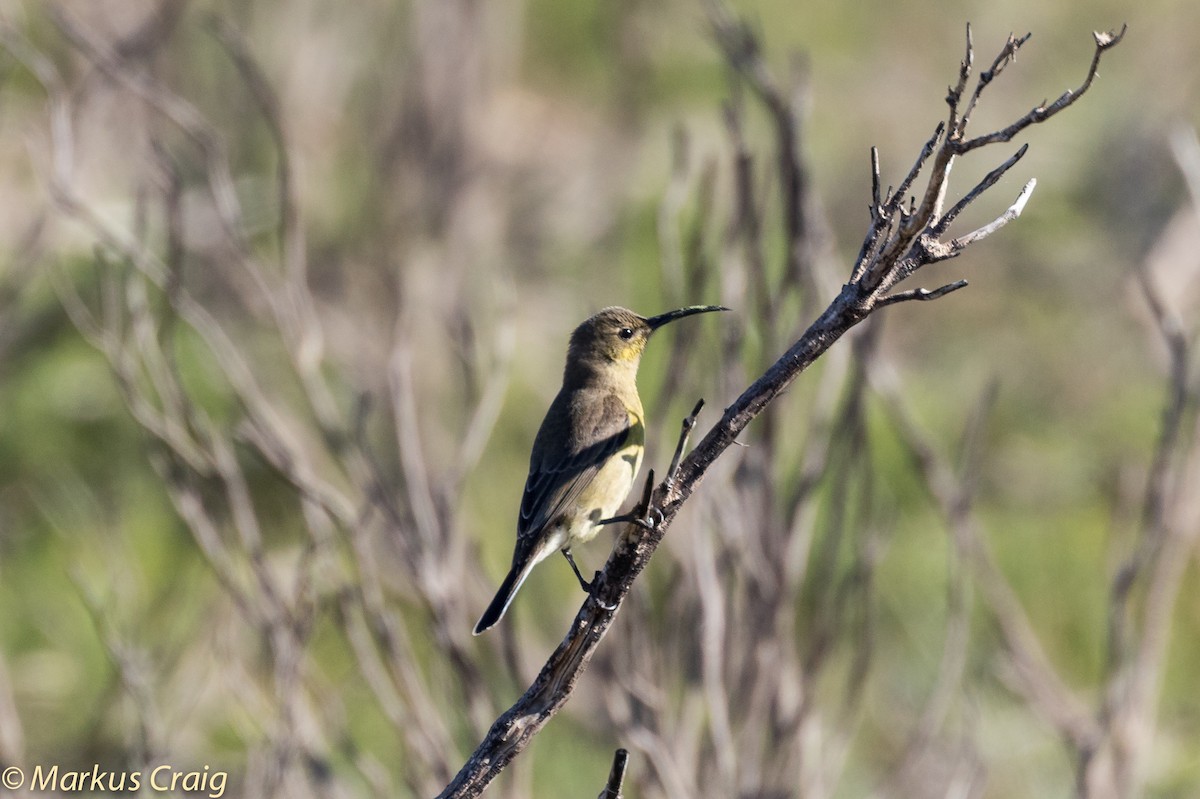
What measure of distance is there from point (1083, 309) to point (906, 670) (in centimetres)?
330

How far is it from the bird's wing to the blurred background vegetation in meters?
0.18

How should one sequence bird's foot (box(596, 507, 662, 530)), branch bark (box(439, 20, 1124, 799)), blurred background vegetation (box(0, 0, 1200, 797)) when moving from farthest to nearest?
blurred background vegetation (box(0, 0, 1200, 797)) < bird's foot (box(596, 507, 662, 530)) < branch bark (box(439, 20, 1124, 799))

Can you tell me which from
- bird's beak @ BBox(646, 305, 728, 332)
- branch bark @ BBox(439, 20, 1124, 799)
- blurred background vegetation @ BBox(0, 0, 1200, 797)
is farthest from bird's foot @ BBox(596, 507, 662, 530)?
blurred background vegetation @ BBox(0, 0, 1200, 797)

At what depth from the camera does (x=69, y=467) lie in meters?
6.12

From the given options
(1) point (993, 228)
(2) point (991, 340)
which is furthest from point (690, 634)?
(2) point (991, 340)

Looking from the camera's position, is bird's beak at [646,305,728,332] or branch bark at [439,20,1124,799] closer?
branch bark at [439,20,1124,799]

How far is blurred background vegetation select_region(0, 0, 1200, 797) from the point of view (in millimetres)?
3457

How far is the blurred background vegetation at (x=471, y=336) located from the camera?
11.3 ft

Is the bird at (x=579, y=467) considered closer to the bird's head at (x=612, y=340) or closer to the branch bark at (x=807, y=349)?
the bird's head at (x=612, y=340)

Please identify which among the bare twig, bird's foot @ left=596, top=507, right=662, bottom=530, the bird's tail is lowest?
the bare twig

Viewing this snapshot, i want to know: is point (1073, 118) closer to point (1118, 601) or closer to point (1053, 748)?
point (1053, 748)

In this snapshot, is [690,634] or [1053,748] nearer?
[690,634]

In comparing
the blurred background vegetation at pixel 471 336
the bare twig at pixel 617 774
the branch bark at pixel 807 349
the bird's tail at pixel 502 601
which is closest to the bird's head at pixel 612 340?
the blurred background vegetation at pixel 471 336

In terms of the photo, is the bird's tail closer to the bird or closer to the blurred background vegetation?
the bird
